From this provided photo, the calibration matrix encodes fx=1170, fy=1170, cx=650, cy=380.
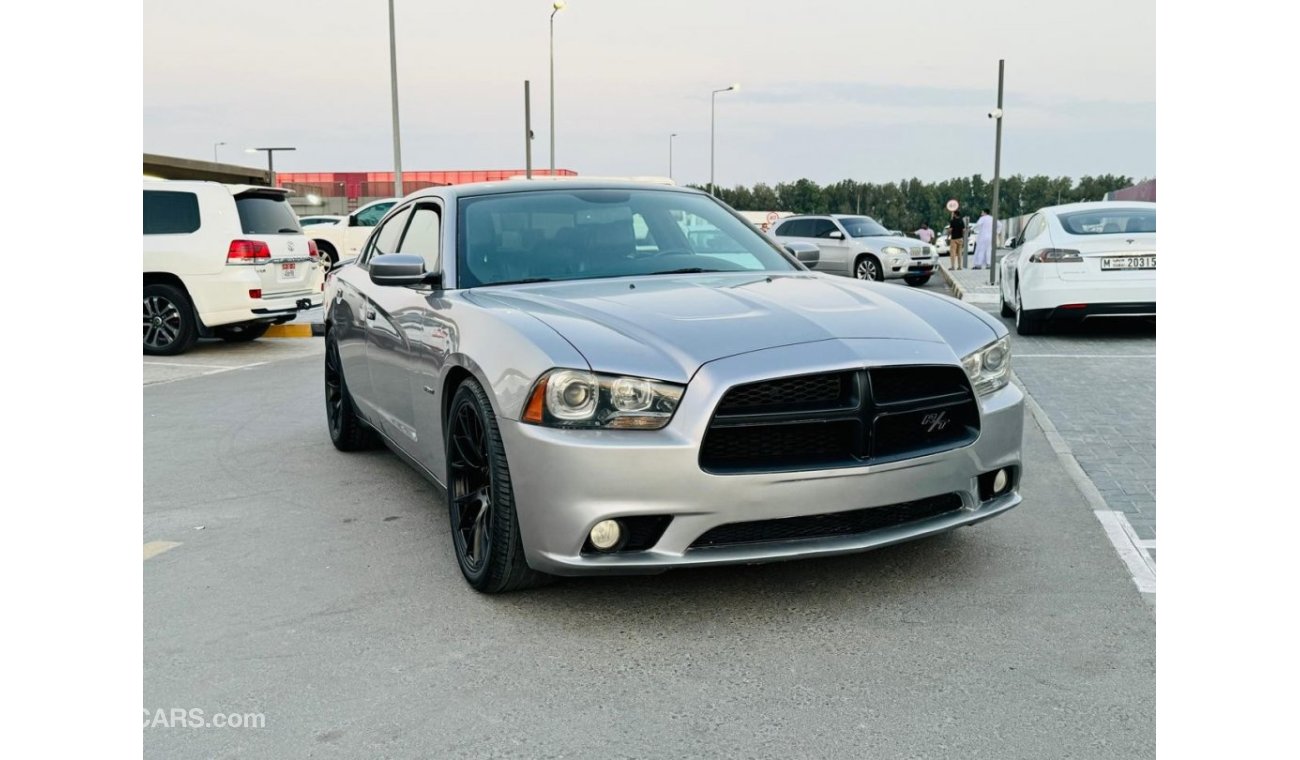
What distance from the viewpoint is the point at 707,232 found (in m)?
5.45

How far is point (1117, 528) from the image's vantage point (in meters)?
4.89

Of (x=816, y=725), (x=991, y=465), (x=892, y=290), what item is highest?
(x=892, y=290)

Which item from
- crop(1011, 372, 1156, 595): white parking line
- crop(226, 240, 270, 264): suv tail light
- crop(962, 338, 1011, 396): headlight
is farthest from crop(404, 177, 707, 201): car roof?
crop(226, 240, 270, 264): suv tail light

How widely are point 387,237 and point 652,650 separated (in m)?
3.43

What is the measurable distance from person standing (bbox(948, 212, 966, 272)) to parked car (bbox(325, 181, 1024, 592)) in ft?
93.7

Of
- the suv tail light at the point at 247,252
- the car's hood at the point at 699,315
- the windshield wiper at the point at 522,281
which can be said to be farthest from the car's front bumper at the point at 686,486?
the suv tail light at the point at 247,252

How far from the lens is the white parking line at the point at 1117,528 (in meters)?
4.25

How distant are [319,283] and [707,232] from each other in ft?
31.2

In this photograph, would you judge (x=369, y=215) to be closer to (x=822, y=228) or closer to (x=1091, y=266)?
Answer: (x=822, y=228)

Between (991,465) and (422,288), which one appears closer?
(991,465)

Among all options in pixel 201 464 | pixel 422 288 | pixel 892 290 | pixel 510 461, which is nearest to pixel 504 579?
pixel 510 461

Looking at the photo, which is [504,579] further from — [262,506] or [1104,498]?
[1104,498]

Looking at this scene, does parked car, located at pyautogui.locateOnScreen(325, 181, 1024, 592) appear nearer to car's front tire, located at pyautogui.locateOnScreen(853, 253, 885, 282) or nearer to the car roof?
the car roof

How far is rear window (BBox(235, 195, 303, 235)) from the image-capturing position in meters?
12.9
